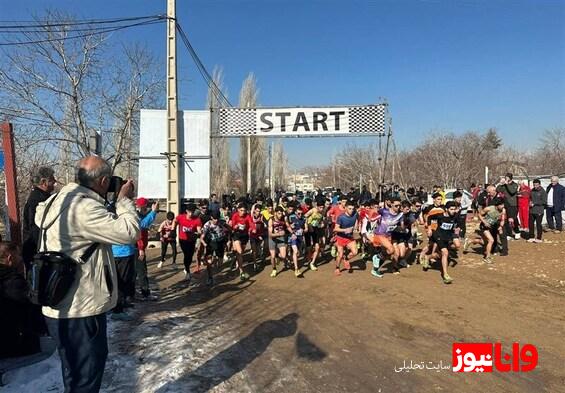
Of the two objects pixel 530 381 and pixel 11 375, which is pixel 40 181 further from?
pixel 530 381

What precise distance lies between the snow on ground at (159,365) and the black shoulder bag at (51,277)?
1.81 meters

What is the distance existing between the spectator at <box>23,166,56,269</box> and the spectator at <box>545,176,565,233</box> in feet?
45.3

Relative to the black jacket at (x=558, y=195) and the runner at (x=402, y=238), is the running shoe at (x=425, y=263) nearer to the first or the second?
the runner at (x=402, y=238)

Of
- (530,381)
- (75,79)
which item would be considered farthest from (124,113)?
(530,381)

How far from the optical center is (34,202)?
5320 millimetres

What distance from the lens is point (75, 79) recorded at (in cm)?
1477

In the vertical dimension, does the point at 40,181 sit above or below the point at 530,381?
above

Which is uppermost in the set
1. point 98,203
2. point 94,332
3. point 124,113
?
point 124,113

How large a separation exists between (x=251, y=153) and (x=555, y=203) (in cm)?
2581

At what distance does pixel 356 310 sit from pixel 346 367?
2.41 metres

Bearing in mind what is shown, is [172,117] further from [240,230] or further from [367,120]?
[367,120]

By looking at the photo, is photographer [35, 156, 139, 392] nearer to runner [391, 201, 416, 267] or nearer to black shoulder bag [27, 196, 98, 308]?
black shoulder bag [27, 196, 98, 308]

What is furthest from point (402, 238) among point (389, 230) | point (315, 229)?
point (315, 229)

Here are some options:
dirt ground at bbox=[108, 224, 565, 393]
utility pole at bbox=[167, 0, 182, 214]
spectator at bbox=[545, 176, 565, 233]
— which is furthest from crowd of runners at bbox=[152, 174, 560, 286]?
spectator at bbox=[545, 176, 565, 233]
